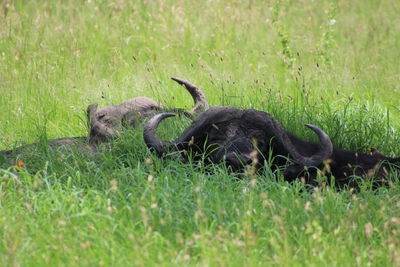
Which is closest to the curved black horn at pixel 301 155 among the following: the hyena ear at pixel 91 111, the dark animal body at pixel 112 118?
the dark animal body at pixel 112 118

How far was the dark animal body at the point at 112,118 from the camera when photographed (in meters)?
7.30

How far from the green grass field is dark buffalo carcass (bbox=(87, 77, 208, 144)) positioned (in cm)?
28

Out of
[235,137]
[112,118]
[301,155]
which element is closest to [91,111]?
[112,118]

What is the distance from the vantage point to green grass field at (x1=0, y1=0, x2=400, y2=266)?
4.55m

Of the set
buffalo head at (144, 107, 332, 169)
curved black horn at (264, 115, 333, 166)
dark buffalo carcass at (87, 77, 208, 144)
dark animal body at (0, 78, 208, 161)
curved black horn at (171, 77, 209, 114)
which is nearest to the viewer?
curved black horn at (264, 115, 333, 166)

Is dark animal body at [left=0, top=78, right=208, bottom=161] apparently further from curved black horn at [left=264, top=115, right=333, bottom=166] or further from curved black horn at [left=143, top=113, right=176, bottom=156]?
curved black horn at [left=264, top=115, right=333, bottom=166]

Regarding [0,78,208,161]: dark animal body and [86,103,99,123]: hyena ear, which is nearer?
[0,78,208,161]: dark animal body

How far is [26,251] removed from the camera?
4.56 m

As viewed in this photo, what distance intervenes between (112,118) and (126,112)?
0.21m

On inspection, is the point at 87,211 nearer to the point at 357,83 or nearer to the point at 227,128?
the point at 227,128

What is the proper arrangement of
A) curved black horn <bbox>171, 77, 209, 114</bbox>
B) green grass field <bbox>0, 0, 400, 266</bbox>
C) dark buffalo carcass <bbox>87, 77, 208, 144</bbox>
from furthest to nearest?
curved black horn <bbox>171, 77, 209, 114</bbox> < dark buffalo carcass <bbox>87, 77, 208, 144</bbox> < green grass field <bbox>0, 0, 400, 266</bbox>

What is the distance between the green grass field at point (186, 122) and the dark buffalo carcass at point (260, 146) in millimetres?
238

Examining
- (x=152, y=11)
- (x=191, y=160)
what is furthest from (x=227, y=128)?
(x=152, y=11)

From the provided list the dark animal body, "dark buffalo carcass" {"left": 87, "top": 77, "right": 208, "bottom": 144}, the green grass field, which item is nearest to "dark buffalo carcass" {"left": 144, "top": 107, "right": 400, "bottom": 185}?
the green grass field
